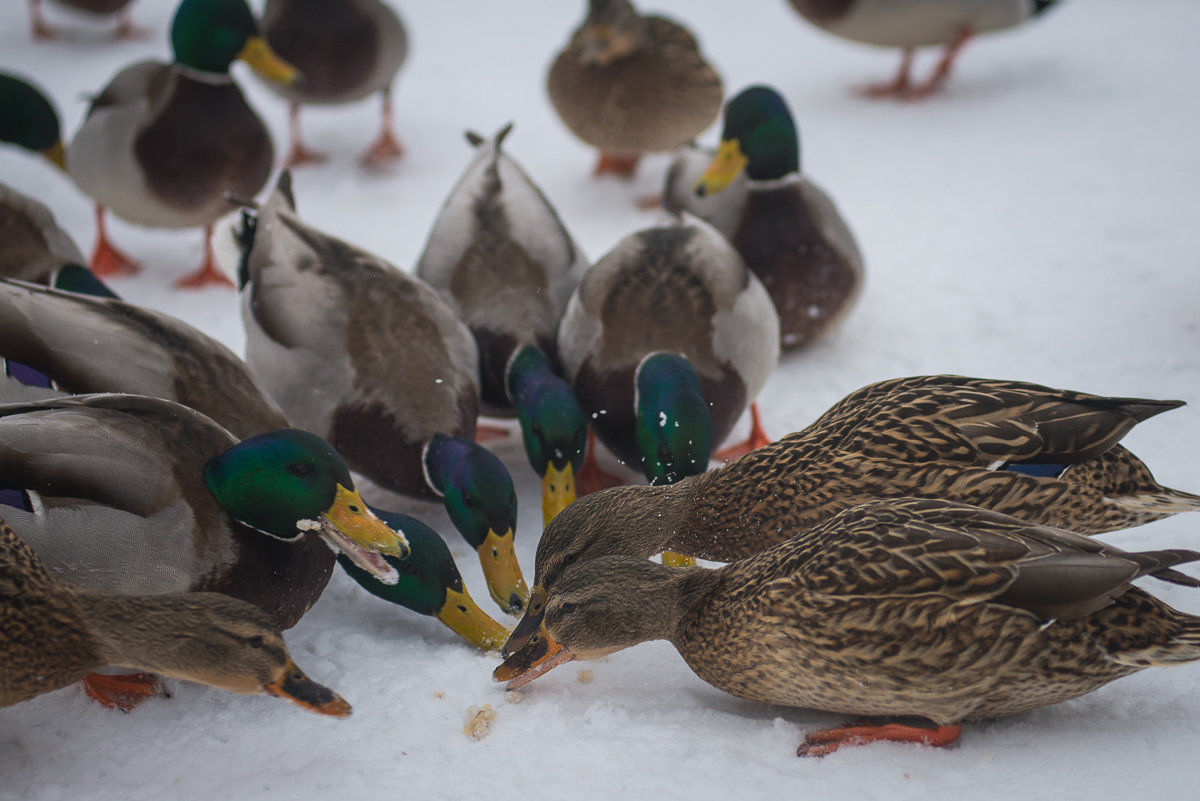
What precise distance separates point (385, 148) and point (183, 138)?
136 centimetres

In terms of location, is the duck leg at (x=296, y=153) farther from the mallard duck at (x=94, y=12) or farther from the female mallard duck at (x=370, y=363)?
the female mallard duck at (x=370, y=363)

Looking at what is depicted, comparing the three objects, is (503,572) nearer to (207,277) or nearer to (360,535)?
(360,535)

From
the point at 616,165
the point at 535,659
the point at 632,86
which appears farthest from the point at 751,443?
the point at 616,165

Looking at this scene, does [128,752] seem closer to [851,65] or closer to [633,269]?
[633,269]

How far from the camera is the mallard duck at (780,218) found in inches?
165

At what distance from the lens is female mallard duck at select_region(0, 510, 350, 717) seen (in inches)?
86.0

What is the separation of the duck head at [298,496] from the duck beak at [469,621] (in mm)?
170

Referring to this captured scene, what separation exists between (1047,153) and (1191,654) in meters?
4.03

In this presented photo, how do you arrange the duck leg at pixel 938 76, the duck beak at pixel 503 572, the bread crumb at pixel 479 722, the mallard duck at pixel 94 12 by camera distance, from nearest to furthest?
the bread crumb at pixel 479 722 → the duck beak at pixel 503 572 → the duck leg at pixel 938 76 → the mallard duck at pixel 94 12

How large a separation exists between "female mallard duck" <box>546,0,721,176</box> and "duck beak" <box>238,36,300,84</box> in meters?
1.28

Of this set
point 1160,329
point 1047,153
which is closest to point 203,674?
point 1160,329

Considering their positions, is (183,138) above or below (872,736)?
above

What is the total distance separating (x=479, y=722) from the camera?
7.84 feet

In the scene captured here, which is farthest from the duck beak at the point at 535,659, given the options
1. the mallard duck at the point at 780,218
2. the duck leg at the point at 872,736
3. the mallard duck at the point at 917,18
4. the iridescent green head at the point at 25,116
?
the mallard duck at the point at 917,18
